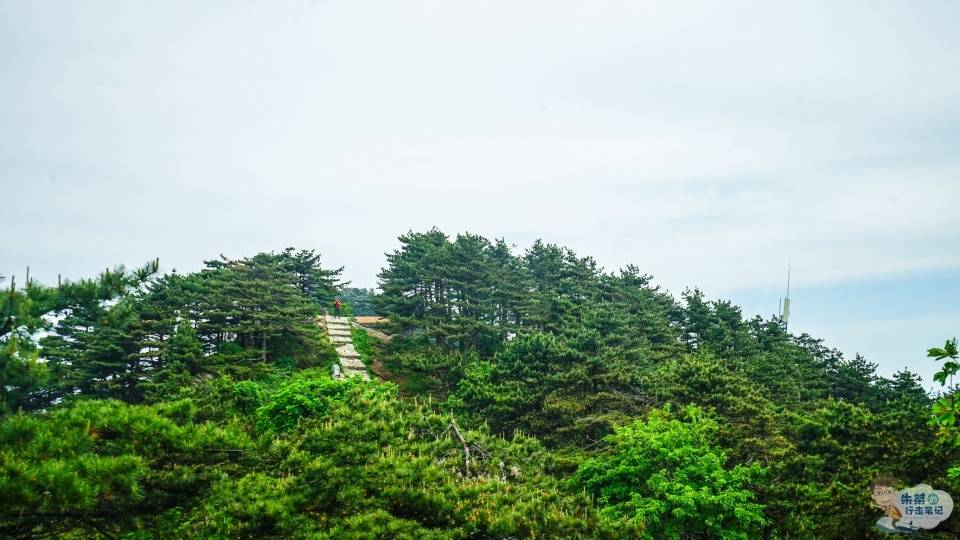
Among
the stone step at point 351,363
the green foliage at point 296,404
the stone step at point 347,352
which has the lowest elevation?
the green foliage at point 296,404

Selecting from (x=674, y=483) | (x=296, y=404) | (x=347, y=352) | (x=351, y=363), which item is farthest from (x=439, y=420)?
(x=347, y=352)

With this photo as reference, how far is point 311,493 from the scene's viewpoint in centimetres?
845

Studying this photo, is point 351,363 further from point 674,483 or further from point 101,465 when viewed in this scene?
point 101,465

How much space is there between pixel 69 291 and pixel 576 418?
1657 centimetres

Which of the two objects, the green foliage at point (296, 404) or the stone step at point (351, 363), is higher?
the stone step at point (351, 363)

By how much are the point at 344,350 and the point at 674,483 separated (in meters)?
24.5

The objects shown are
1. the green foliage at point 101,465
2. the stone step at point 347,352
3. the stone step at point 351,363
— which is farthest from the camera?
the stone step at point 347,352

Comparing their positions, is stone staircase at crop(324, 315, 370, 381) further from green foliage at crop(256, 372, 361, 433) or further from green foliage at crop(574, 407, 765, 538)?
green foliage at crop(574, 407, 765, 538)

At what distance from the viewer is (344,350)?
1379 inches

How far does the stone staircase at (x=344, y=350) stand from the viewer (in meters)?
29.9

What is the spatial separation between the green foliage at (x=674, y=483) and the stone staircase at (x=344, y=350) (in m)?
14.2

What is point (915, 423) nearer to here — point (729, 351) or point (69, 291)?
point (729, 351)

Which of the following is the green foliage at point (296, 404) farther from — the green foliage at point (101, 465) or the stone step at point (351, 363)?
the stone step at point (351, 363)

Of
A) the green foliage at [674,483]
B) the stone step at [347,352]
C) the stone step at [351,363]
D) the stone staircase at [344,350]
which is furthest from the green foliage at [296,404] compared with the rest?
the stone step at [347,352]
